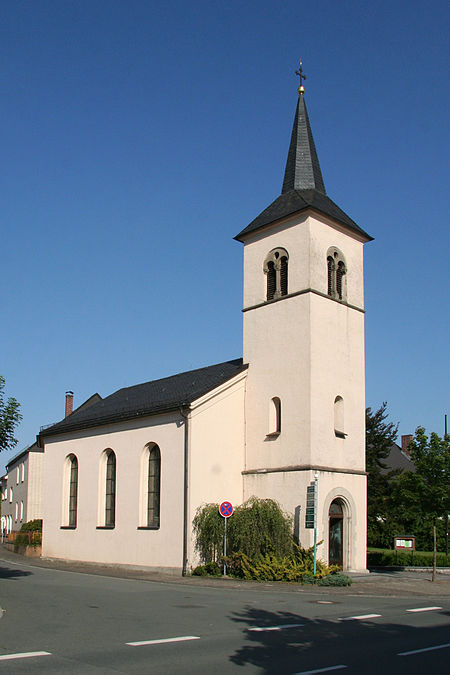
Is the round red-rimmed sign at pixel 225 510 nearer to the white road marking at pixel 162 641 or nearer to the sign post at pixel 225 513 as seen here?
the sign post at pixel 225 513

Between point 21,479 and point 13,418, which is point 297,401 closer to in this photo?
point 13,418

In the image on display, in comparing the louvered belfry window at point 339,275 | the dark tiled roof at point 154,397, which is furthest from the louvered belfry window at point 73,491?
the louvered belfry window at point 339,275

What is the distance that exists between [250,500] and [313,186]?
1313 cm

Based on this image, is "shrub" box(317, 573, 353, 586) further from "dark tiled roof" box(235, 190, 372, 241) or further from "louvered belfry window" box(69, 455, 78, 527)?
"louvered belfry window" box(69, 455, 78, 527)

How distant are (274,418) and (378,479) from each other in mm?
15474

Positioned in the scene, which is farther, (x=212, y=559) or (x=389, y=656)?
(x=212, y=559)

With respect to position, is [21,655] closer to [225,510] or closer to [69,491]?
[225,510]

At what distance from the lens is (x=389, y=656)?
8906 millimetres

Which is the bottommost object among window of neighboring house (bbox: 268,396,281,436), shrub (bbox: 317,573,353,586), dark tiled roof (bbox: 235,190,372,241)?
shrub (bbox: 317,573,353,586)

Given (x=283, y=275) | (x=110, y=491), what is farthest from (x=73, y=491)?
(x=283, y=275)

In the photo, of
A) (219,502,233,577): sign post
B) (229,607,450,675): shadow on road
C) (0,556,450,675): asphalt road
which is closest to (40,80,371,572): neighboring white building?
(219,502,233,577): sign post

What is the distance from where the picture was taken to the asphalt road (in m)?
8.41

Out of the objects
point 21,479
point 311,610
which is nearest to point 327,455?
point 311,610

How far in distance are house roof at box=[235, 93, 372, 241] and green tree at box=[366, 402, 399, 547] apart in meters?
15.0
